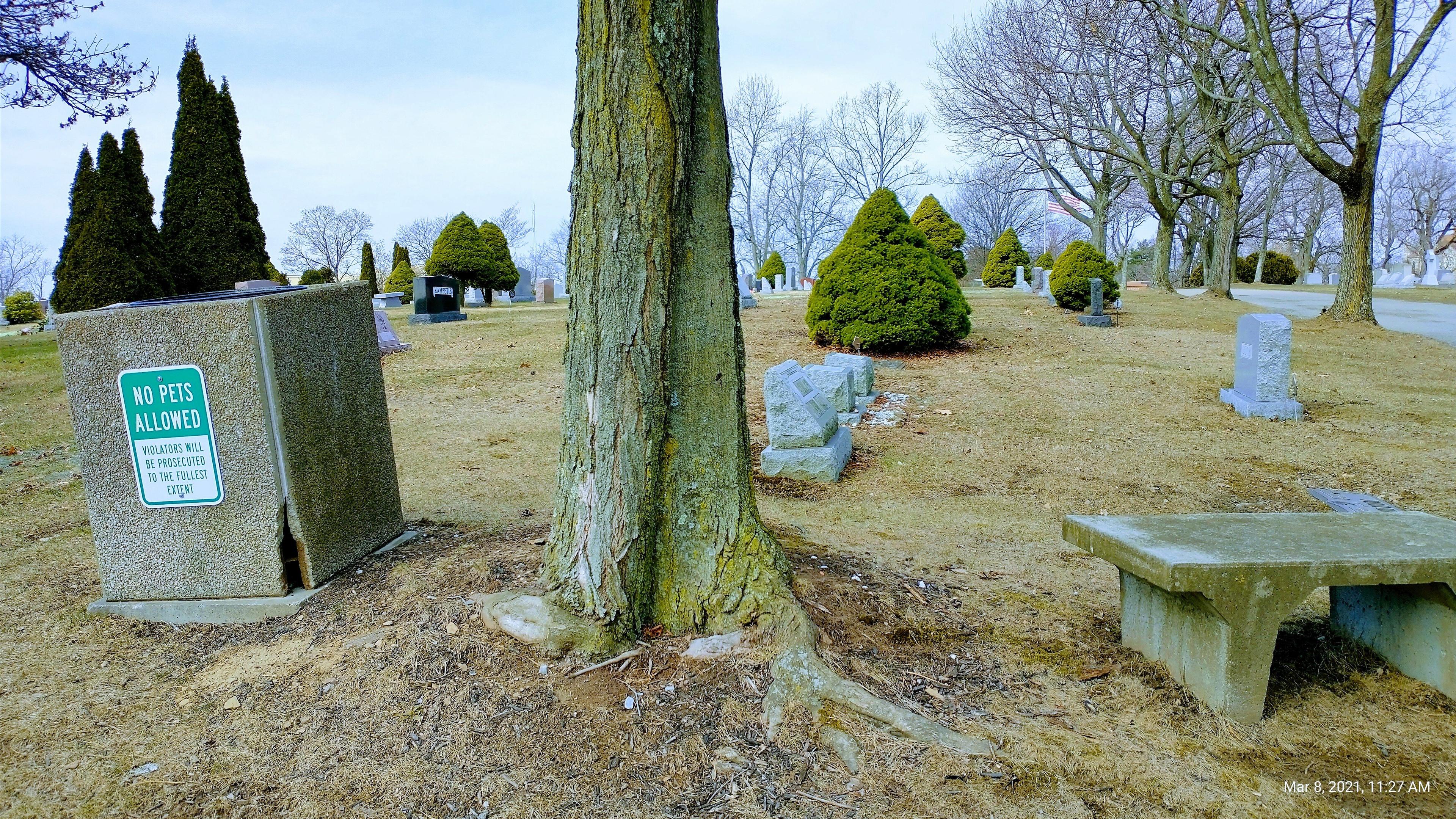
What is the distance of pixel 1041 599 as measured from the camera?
12.8ft

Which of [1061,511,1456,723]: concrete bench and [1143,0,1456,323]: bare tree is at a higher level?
[1143,0,1456,323]: bare tree

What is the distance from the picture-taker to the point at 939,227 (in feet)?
100

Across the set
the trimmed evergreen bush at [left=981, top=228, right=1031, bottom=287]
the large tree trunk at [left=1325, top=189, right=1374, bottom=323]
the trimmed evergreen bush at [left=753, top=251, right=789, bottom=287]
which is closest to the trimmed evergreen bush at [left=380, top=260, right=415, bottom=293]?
the trimmed evergreen bush at [left=753, top=251, right=789, bottom=287]

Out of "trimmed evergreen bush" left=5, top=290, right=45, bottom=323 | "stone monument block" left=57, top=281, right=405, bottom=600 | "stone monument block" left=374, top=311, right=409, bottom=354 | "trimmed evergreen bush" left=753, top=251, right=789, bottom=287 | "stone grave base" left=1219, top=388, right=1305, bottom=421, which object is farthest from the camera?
"trimmed evergreen bush" left=753, top=251, right=789, bottom=287

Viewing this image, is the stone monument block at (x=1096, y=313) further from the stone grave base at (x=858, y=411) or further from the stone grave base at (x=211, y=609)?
the stone grave base at (x=211, y=609)

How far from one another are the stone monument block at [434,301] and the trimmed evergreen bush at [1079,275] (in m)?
13.3

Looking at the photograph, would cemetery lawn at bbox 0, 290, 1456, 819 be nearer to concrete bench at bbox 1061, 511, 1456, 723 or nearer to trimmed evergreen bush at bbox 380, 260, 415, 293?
concrete bench at bbox 1061, 511, 1456, 723

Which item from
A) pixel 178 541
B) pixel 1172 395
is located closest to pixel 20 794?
pixel 178 541

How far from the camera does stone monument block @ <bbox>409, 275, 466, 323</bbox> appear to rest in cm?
1780

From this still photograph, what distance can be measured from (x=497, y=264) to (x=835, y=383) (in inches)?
757

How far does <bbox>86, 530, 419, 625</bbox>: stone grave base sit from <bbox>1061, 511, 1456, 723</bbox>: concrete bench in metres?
3.36

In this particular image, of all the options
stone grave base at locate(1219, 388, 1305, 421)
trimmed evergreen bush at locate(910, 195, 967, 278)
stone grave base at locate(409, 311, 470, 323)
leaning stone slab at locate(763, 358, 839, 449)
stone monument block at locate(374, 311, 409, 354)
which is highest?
trimmed evergreen bush at locate(910, 195, 967, 278)

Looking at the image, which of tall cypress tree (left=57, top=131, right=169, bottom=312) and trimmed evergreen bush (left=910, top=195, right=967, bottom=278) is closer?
tall cypress tree (left=57, top=131, right=169, bottom=312)

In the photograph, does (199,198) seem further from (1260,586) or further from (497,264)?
(1260,586)
